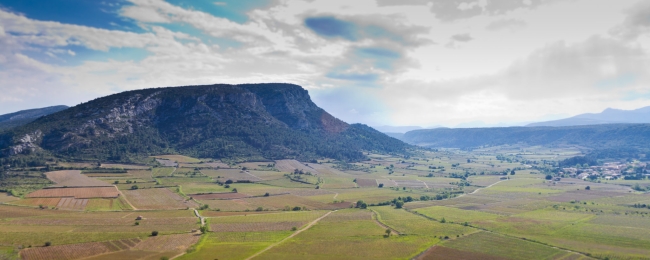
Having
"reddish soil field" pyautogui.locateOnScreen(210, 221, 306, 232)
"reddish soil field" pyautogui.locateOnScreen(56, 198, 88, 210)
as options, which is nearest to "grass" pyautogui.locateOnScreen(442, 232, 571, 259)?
"reddish soil field" pyautogui.locateOnScreen(210, 221, 306, 232)

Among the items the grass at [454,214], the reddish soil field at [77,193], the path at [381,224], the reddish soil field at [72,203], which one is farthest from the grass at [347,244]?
the reddish soil field at [77,193]

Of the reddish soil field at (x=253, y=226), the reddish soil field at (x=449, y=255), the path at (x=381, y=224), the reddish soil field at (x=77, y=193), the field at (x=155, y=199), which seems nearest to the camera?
the reddish soil field at (x=449, y=255)

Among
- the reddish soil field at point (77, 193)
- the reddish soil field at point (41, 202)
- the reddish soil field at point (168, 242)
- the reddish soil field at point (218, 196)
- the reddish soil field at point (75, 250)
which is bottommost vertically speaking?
the reddish soil field at point (168, 242)

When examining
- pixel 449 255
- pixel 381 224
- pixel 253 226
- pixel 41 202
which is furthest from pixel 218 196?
pixel 449 255

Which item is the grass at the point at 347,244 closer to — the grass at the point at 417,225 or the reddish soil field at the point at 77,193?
the grass at the point at 417,225

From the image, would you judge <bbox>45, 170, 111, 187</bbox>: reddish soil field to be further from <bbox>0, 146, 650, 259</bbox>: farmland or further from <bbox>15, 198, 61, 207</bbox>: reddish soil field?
<bbox>15, 198, 61, 207</bbox>: reddish soil field

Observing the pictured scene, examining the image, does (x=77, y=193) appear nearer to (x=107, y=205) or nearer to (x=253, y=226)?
(x=107, y=205)

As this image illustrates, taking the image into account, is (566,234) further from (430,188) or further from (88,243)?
(88,243)
